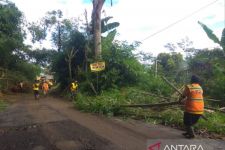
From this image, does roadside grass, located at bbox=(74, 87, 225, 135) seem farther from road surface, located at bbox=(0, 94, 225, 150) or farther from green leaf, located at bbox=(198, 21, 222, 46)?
green leaf, located at bbox=(198, 21, 222, 46)

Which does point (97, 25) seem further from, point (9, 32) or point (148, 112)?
point (9, 32)

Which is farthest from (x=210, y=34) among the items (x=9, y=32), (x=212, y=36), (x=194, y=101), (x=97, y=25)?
(x=9, y=32)

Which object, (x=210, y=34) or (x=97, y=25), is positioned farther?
(x=97, y=25)

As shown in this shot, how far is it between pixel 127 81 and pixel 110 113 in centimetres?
727

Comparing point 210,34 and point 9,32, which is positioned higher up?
point 9,32

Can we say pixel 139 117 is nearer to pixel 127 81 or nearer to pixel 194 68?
pixel 127 81

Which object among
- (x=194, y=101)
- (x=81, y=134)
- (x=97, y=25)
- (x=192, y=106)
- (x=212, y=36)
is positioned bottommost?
(x=81, y=134)

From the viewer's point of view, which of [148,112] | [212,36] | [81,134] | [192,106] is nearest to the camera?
[192,106]

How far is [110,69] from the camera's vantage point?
19.9 meters

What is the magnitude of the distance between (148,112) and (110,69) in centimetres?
847

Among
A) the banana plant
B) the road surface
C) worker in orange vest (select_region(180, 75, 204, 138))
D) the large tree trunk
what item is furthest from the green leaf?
the large tree trunk

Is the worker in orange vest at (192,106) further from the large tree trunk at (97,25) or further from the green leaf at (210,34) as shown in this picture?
the large tree trunk at (97,25)

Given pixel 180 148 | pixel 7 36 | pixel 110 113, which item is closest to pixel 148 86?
pixel 110 113

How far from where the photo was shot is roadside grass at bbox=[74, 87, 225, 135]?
9281 mm
